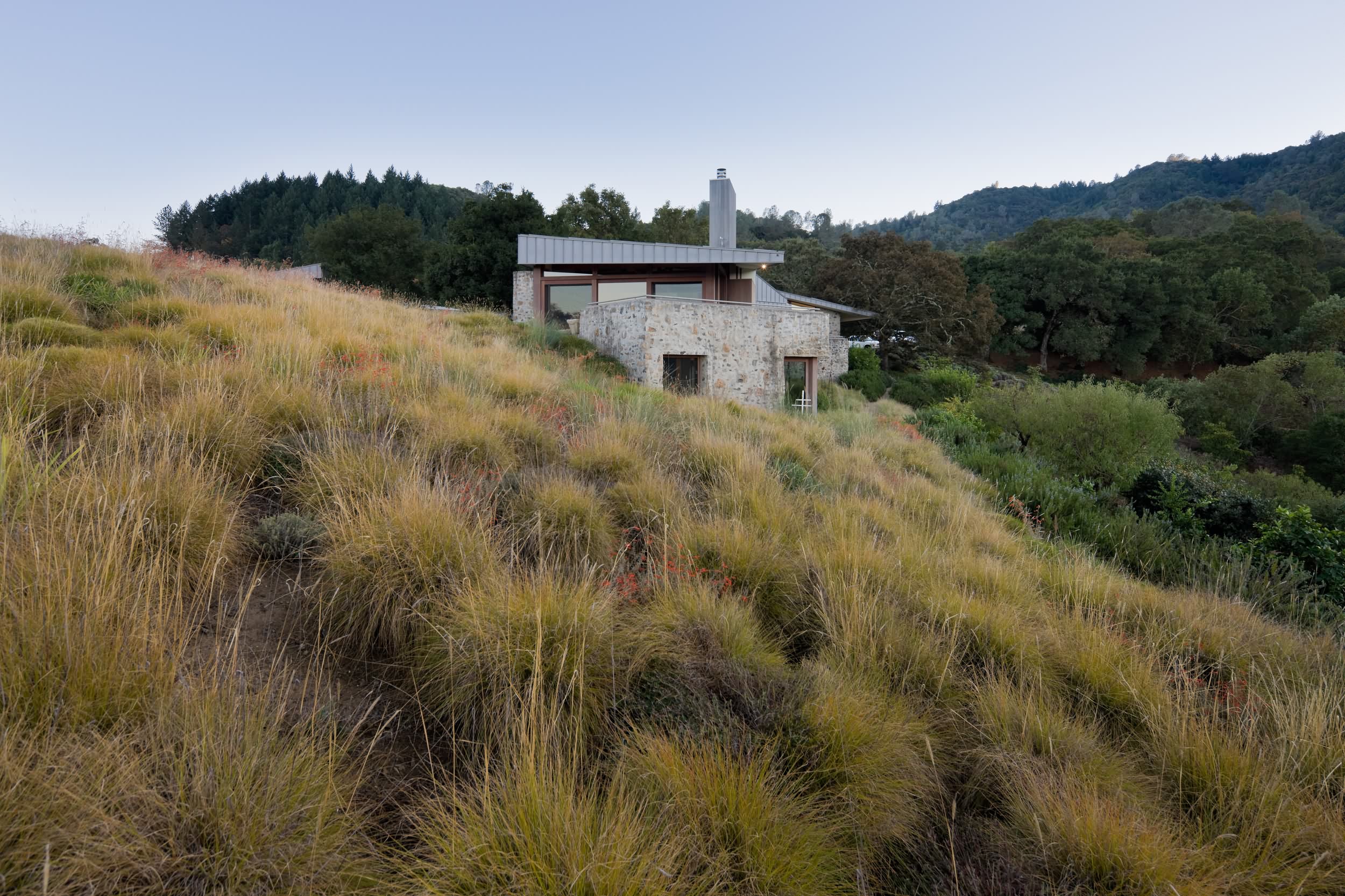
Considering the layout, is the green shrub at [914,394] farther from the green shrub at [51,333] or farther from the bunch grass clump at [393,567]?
the green shrub at [51,333]

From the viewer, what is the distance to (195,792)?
1.26 metres

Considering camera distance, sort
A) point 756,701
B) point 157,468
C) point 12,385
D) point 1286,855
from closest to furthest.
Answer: point 1286,855 < point 756,701 < point 157,468 < point 12,385

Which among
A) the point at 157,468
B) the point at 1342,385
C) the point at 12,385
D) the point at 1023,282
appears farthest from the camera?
the point at 1023,282

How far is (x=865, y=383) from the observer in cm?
2416

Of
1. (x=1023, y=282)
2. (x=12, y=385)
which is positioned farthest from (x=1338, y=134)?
(x=12, y=385)

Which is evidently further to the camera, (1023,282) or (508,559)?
(1023,282)

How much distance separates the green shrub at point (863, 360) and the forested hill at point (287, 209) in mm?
35646

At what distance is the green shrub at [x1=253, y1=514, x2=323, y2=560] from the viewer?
2.72 metres

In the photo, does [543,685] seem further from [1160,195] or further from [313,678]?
[1160,195]

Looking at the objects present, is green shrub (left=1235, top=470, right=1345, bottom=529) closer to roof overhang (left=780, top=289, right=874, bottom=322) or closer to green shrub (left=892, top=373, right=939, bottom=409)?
green shrub (left=892, top=373, right=939, bottom=409)

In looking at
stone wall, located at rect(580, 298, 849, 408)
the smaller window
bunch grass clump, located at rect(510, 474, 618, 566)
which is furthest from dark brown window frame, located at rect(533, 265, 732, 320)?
bunch grass clump, located at rect(510, 474, 618, 566)

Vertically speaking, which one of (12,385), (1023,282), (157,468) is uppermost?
(1023,282)

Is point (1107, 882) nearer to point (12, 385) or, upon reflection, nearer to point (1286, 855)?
point (1286, 855)

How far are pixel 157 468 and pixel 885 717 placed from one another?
3.18 metres
